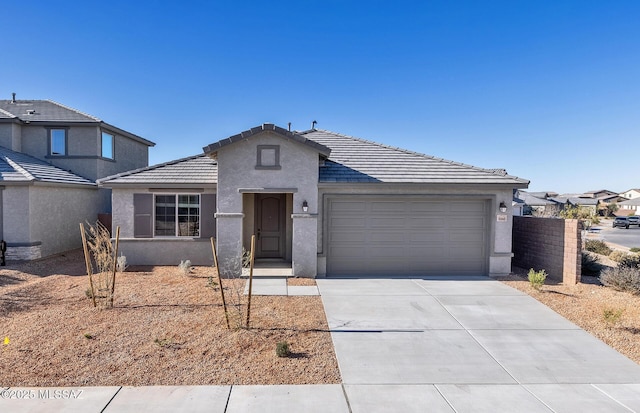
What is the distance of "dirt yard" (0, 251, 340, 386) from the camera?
4.59m

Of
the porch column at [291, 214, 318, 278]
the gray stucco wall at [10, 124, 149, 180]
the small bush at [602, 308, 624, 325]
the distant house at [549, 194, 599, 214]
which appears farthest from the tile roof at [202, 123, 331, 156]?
the distant house at [549, 194, 599, 214]

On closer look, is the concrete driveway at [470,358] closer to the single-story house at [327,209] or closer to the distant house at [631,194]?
the single-story house at [327,209]

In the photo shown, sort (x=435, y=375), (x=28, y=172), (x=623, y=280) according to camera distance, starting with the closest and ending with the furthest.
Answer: (x=435, y=375)
(x=623, y=280)
(x=28, y=172)

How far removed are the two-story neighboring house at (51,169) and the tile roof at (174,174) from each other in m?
3.17

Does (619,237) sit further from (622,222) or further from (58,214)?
(58,214)

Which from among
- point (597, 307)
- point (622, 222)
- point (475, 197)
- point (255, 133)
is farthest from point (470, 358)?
point (622, 222)

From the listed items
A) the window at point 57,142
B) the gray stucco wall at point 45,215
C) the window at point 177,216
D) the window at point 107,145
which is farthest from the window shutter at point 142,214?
the window at point 57,142

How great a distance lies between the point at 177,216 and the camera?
37.1ft

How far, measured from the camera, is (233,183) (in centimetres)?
991

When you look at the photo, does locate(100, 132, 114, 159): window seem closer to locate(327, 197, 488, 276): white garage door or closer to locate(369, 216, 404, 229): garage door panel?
locate(327, 197, 488, 276): white garage door

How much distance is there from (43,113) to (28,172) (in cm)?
672

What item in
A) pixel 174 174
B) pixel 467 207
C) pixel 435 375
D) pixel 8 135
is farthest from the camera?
pixel 8 135

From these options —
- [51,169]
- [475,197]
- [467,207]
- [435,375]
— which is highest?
[51,169]

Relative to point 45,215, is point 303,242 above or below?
below
